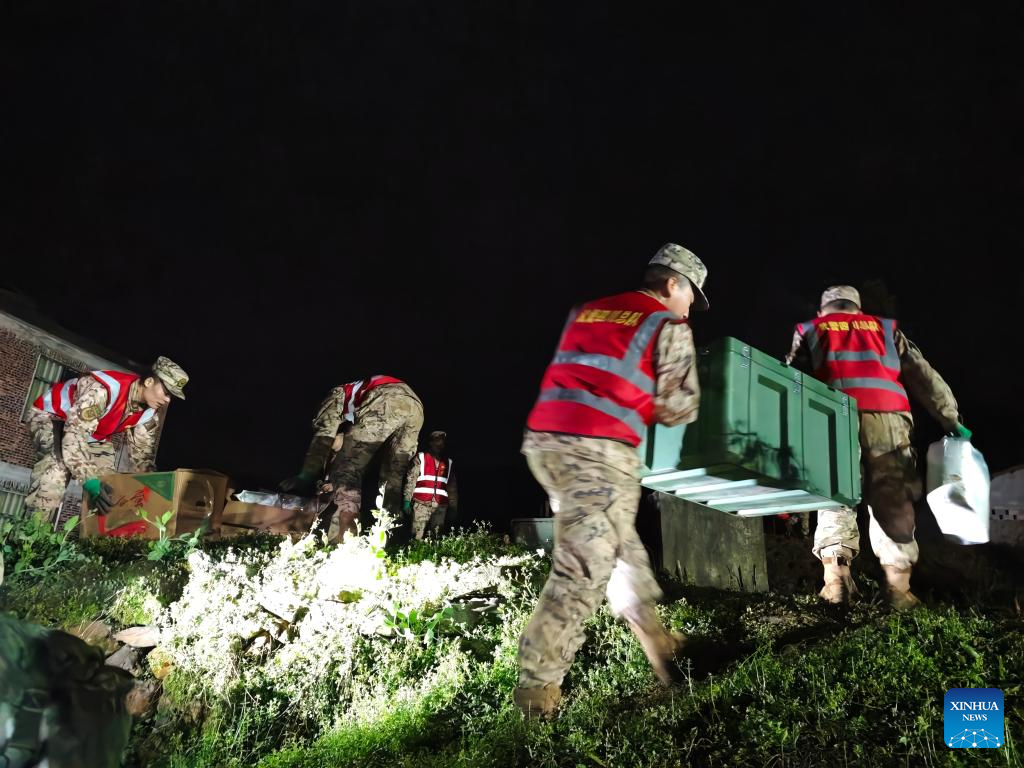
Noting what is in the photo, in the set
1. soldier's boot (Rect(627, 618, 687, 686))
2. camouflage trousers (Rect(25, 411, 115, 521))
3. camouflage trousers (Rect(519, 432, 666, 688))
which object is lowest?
soldier's boot (Rect(627, 618, 687, 686))

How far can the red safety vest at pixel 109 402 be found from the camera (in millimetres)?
8898

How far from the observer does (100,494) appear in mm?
8750

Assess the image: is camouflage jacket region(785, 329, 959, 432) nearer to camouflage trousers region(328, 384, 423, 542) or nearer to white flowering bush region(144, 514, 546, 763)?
white flowering bush region(144, 514, 546, 763)

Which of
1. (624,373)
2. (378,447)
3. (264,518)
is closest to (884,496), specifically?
(624,373)

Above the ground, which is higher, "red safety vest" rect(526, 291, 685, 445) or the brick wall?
the brick wall

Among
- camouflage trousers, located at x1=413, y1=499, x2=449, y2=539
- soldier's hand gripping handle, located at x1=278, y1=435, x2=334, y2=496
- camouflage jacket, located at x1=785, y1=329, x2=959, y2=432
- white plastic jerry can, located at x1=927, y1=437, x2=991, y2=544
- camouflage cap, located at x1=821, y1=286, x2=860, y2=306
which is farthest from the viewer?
camouflage trousers, located at x1=413, y1=499, x2=449, y2=539

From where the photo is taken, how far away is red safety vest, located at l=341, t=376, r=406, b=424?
7965 mm

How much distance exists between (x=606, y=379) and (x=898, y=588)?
270 centimetres

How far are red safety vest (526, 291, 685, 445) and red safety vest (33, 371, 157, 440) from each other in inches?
271

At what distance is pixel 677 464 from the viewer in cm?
425

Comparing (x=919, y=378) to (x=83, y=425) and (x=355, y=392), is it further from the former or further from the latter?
(x=83, y=425)

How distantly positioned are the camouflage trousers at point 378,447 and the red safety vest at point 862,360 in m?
4.47

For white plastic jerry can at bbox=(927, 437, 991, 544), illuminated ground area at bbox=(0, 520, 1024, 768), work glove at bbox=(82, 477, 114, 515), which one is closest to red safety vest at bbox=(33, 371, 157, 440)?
work glove at bbox=(82, 477, 114, 515)

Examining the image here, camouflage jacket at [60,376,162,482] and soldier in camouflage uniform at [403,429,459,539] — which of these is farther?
soldier in camouflage uniform at [403,429,459,539]
